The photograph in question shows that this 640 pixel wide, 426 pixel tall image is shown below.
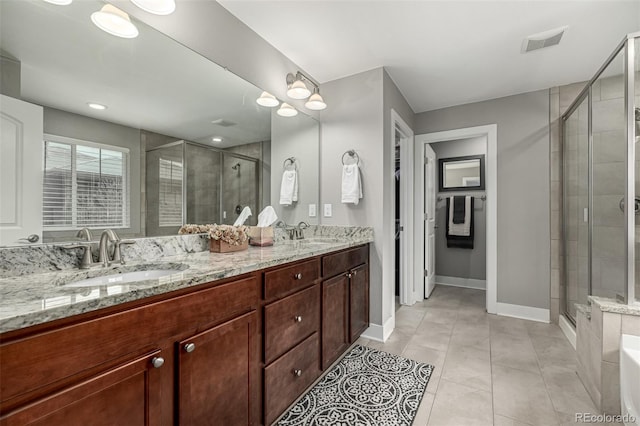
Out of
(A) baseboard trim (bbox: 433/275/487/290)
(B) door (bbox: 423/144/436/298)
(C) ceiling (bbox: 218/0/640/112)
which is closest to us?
(C) ceiling (bbox: 218/0/640/112)

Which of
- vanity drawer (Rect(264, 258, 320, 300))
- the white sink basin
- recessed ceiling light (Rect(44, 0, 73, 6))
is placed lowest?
vanity drawer (Rect(264, 258, 320, 300))

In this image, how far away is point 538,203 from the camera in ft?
9.76

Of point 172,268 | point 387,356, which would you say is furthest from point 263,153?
point 387,356

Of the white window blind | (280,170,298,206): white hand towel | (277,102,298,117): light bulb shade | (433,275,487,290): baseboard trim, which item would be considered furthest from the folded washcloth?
the white window blind

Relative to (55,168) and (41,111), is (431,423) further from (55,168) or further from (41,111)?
(41,111)

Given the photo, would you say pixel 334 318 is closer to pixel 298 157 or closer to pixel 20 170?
pixel 298 157

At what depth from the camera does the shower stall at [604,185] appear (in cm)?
163

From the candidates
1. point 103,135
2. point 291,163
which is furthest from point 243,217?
point 103,135

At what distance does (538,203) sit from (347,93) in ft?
7.78

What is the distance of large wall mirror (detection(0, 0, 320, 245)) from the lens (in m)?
1.08

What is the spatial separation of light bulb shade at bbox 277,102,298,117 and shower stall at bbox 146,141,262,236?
371 millimetres

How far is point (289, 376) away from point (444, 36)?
102 inches

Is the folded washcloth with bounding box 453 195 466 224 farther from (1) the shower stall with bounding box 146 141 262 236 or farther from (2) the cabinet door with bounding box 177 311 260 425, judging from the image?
(2) the cabinet door with bounding box 177 311 260 425

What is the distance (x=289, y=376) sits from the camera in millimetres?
1500
